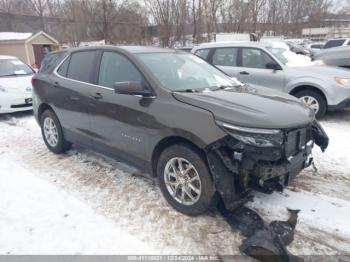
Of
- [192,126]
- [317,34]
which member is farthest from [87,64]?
[317,34]

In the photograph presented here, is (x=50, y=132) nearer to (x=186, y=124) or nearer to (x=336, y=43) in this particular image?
(x=186, y=124)

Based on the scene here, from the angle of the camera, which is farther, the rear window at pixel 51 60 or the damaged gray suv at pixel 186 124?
the rear window at pixel 51 60

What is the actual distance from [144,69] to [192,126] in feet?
3.38

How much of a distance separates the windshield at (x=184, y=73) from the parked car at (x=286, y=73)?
3.02 meters

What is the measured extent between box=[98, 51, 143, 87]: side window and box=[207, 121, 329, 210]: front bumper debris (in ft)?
4.58

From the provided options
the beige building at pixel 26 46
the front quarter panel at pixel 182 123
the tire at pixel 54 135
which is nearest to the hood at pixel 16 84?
the tire at pixel 54 135

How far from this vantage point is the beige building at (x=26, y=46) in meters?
24.4

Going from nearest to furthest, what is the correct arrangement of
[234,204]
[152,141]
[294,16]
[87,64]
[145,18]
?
[234,204]
[152,141]
[87,64]
[145,18]
[294,16]

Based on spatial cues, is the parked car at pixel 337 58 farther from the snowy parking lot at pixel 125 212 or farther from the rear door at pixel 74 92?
the rear door at pixel 74 92

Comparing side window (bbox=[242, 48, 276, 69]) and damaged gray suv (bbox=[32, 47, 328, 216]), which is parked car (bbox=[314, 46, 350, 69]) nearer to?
side window (bbox=[242, 48, 276, 69])

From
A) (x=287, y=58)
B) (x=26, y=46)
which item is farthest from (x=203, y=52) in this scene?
(x=26, y=46)

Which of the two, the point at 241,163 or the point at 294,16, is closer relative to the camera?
the point at 241,163

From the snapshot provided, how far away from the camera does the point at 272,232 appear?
2.91 meters

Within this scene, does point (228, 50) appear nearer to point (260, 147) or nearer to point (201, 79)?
point (201, 79)
